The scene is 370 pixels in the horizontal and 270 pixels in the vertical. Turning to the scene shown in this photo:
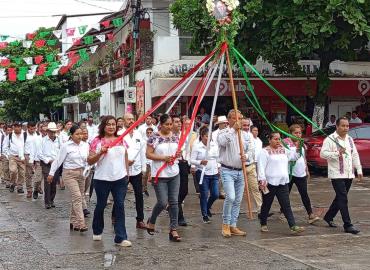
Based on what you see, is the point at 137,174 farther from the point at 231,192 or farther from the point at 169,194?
the point at 231,192

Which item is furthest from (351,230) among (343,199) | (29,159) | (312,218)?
(29,159)

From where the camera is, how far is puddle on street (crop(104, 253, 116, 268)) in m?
6.89

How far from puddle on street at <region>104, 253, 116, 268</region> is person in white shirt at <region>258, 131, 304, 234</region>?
262 centimetres

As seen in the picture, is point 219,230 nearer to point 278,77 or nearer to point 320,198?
point 320,198

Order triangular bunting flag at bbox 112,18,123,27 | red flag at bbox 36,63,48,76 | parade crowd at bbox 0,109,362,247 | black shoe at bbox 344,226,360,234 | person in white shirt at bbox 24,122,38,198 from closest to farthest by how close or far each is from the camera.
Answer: parade crowd at bbox 0,109,362,247, black shoe at bbox 344,226,360,234, person in white shirt at bbox 24,122,38,198, triangular bunting flag at bbox 112,18,123,27, red flag at bbox 36,63,48,76

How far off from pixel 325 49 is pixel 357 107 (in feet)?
27.1

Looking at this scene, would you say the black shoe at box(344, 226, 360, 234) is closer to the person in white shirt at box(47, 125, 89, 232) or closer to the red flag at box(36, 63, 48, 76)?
the person in white shirt at box(47, 125, 89, 232)

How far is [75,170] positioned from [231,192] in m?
2.55

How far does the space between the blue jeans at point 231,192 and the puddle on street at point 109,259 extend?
1.93 metres

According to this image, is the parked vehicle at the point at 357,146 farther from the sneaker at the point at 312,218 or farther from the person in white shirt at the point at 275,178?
the person in white shirt at the point at 275,178

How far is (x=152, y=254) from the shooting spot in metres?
7.41

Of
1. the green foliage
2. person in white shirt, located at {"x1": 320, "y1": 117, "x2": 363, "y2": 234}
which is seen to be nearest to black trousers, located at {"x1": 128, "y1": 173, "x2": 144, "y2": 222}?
person in white shirt, located at {"x1": 320, "y1": 117, "x2": 363, "y2": 234}

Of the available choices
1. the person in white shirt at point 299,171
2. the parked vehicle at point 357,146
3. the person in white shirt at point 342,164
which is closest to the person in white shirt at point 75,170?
the person in white shirt at point 299,171

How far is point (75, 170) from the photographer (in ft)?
30.4
